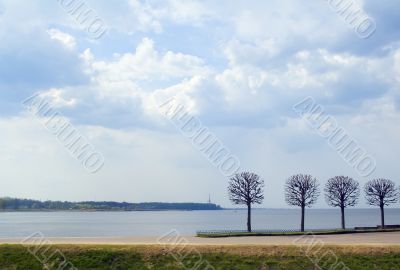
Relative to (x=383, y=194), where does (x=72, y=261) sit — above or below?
below

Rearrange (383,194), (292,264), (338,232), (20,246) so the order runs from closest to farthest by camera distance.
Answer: (292,264) < (20,246) < (338,232) < (383,194)

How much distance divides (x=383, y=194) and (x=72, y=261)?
37.2 metres

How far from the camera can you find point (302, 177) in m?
50.7

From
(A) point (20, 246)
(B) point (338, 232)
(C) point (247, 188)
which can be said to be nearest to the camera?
(A) point (20, 246)

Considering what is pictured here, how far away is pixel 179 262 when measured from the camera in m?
26.6

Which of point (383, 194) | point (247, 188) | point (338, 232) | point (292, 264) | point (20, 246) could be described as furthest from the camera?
point (383, 194)

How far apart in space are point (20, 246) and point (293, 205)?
28813 mm

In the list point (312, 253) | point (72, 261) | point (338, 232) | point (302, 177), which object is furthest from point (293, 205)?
point (72, 261)

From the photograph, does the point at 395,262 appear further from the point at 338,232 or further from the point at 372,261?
the point at 338,232

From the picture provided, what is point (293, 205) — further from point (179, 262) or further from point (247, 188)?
point (179, 262)

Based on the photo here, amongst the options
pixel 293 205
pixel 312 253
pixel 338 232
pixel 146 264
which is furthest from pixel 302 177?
pixel 146 264

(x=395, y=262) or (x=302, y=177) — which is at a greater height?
(x=302, y=177)

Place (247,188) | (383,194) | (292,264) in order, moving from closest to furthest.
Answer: (292,264) → (247,188) → (383,194)

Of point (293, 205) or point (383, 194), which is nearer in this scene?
point (293, 205)
